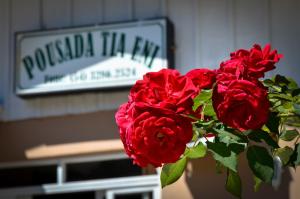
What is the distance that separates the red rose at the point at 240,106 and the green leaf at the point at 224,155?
0.27 ft

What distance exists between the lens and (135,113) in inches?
73.5

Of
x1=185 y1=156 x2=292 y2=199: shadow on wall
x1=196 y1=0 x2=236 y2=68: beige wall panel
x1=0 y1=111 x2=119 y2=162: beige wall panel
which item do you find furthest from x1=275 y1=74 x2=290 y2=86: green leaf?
x1=0 y1=111 x2=119 y2=162: beige wall panel

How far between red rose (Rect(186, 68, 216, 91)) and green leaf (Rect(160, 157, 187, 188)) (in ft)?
0.72

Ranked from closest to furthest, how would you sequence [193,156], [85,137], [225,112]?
1. [225,112]
2. [193,156]
3. [85,137]

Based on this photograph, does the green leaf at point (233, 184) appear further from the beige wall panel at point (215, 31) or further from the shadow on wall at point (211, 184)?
the beige wall panel at point (215, 31)

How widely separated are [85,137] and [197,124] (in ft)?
13.2

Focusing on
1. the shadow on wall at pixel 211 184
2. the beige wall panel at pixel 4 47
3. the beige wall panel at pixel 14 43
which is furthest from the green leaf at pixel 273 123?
the beige wall panel at pixel 4 47

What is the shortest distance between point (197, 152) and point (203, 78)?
22cm

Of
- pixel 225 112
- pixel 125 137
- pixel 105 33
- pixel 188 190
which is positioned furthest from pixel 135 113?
pixel 105 33

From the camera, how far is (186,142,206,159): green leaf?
203 cm

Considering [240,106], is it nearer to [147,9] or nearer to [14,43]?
[147,9]

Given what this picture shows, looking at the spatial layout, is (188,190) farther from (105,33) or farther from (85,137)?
(105,33)

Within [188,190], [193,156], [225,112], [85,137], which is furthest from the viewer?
[85,137]

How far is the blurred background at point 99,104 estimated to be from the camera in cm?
575
